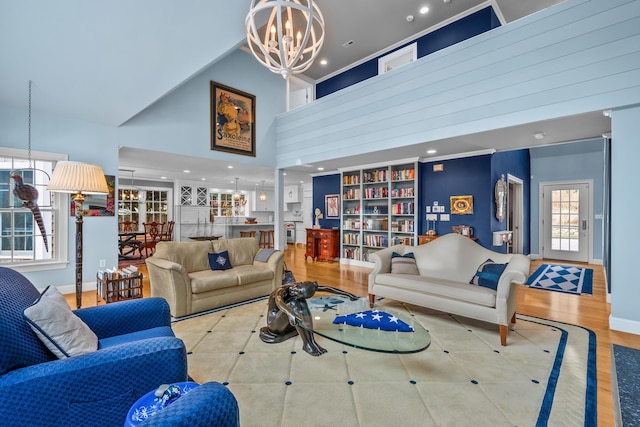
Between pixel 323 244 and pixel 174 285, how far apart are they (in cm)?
439

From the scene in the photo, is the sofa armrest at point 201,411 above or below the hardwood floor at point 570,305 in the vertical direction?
above

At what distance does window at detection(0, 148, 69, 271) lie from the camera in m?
4.06

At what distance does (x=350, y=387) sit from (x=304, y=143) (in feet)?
16.6

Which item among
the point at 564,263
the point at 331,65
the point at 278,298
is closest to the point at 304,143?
the point at 331,65

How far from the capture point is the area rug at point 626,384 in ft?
6.06

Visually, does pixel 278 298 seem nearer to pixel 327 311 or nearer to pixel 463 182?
pixel 327 311

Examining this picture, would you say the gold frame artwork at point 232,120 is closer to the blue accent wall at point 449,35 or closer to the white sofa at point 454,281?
the blue accent wall at point 449,35

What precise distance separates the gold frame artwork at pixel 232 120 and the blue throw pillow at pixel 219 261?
106 inches

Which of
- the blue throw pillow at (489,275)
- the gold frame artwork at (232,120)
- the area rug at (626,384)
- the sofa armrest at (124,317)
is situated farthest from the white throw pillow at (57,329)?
the gold frame artwork at (232,120)

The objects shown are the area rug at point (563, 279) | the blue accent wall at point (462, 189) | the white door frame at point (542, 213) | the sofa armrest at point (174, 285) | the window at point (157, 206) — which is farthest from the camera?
the window at point (157, 206)

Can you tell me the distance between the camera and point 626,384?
2168mm

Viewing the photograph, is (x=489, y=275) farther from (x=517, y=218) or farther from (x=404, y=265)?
(x=517, y=218)

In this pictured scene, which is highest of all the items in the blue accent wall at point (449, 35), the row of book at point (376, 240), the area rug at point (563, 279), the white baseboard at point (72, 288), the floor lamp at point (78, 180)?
the blue accent wall at point (449, 35)

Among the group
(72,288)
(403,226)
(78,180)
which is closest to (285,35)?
(78,180)
